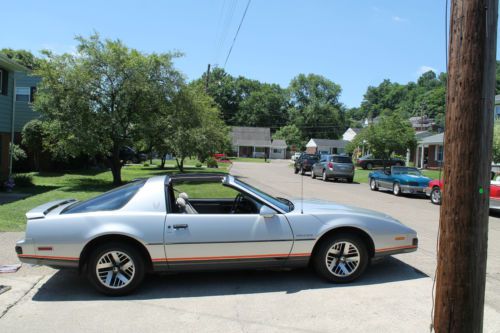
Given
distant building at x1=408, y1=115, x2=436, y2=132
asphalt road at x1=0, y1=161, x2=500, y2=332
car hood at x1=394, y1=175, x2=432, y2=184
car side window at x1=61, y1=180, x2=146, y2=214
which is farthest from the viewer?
distant building at x1=408, y1=115, x2=436, y2=132

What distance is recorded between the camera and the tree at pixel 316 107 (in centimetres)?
10581

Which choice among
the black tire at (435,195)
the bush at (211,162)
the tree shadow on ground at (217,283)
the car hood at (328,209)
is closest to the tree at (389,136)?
the bush at (211,162)

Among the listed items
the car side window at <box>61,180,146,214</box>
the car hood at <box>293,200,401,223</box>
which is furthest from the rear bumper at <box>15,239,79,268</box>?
the car hood at <box>293,200,401,223</box>

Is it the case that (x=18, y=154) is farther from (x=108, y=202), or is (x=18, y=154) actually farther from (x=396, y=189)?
(x=108, y=202)

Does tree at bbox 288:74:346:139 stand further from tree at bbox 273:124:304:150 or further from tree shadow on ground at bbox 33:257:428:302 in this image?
tree shadow on ground at bbox 33:257:428:302

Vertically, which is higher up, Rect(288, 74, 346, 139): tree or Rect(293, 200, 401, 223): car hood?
Rect(288, 74, 346, 139): tree

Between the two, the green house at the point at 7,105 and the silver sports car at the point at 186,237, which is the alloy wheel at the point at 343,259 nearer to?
the silver sports car at the point at 186,237

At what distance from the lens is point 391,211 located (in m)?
13.1

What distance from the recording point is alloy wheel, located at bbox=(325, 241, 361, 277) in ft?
18.4

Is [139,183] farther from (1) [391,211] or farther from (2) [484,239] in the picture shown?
(1) [391,211]

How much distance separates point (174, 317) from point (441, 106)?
4133 inches

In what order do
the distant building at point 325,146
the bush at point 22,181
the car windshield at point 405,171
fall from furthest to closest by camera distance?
the distant building at point 325,146, the car windshield at point 405,171, the bush at point 22,181

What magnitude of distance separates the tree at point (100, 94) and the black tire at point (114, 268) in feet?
43.3

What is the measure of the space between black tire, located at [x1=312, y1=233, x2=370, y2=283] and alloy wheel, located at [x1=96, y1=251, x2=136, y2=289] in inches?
92.8
